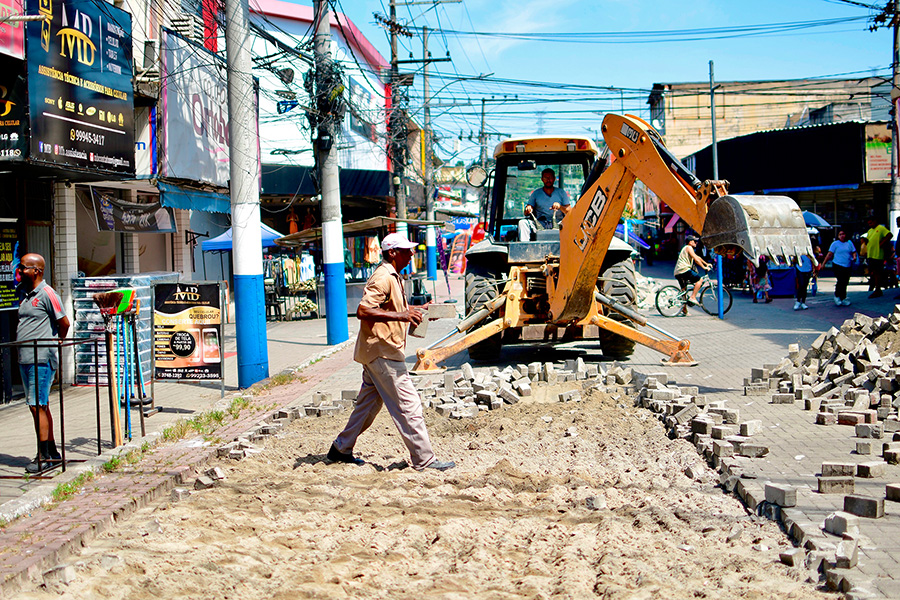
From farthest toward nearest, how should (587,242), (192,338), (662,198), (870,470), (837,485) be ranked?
(192,338)
(587,242)
(662,198)
(870,470)
(837,485)

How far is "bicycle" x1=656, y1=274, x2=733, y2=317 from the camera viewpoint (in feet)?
Answer: 62.4

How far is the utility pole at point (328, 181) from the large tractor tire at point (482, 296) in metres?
3.98

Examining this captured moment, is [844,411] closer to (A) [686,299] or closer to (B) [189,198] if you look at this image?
(B) [189,198]

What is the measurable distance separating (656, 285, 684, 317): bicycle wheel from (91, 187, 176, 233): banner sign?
37.8 ft

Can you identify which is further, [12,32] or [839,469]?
[12,32]

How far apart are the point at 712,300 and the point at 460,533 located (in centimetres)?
1549

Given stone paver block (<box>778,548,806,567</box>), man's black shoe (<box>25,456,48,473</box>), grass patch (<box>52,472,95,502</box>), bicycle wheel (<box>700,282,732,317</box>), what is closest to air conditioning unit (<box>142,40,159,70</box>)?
man's black shoe (<box>25,456,48,473</box>)

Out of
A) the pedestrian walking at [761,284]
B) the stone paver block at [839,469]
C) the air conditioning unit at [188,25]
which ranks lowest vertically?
the stone paver block at [839,469]

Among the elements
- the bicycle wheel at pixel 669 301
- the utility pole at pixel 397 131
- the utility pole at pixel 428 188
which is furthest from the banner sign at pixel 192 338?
the utility pole at pixel 428 188

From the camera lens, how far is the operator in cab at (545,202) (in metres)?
12.2

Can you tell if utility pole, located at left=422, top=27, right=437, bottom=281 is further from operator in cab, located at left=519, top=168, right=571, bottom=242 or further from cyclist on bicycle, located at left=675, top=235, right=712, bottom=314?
operator in cab, located at left=519, top=168, right=571, bottom=242

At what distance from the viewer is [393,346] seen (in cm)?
629

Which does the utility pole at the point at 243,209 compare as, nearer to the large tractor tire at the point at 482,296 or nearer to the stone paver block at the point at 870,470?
the large tractor tire at the point at 482,296

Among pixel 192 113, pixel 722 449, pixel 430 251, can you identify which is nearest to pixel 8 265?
pixel 192 113
